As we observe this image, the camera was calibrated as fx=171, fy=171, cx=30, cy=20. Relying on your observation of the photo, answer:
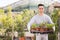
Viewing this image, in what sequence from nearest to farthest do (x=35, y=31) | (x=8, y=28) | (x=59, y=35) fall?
(x=35, y=31) < (x=59, y=35) < (x=8, y=28)

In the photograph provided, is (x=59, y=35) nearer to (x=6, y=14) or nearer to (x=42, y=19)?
(x=42, y=19)

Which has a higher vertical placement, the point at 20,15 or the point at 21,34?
the point at 20,15

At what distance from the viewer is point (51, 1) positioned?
3992 millimetres

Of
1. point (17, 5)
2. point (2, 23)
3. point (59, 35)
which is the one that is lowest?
point (59, 35)

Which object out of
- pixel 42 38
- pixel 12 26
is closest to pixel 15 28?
pixel 12 26

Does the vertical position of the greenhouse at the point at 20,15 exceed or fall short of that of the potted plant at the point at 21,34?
it exceeds it

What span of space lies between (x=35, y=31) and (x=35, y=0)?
142 cm

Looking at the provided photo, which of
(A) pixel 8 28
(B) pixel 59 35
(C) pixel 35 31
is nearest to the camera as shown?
(C) pixel 35 31

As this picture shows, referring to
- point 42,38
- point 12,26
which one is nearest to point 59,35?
point 42,38

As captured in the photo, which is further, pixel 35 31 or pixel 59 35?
pixel 59 35

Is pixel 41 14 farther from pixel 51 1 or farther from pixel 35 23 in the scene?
pixel 51 1

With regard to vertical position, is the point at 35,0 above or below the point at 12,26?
above

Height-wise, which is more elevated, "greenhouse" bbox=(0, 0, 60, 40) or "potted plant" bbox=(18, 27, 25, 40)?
"greenhouse" bbox=(0, 0, 60, 40)

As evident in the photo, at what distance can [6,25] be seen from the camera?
3.94 metres
